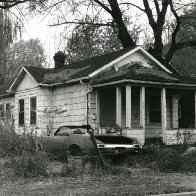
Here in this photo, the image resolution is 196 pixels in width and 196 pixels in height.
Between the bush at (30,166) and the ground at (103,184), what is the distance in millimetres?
260

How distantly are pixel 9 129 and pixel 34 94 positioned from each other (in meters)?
9.33

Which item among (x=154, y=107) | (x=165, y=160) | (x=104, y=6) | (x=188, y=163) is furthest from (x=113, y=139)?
(x=104, y=6)

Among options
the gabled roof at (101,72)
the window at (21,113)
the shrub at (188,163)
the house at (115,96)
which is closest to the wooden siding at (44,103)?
the house at (115,96)

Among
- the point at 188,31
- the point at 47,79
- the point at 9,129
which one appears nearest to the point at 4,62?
the point at 9,129

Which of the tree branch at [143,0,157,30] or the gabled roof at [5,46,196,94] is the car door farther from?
the tree branch at [143,0,157,30]

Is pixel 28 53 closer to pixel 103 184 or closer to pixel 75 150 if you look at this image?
pixel 75 150

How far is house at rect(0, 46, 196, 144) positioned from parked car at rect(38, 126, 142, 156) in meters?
3.56

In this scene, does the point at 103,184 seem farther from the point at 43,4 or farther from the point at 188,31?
the point at 188,31

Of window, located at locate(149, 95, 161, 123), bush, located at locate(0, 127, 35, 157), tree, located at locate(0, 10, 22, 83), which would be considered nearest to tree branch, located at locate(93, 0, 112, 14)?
window, located at locate(149, 95, 161, 123)

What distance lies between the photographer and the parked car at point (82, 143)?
1376 centimetres

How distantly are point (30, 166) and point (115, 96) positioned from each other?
11288 millimetres

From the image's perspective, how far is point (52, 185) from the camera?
32.6 feet

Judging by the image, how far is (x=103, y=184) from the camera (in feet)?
33.0

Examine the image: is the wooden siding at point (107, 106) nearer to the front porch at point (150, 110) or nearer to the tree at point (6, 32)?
the front porch at point (150, 110)
